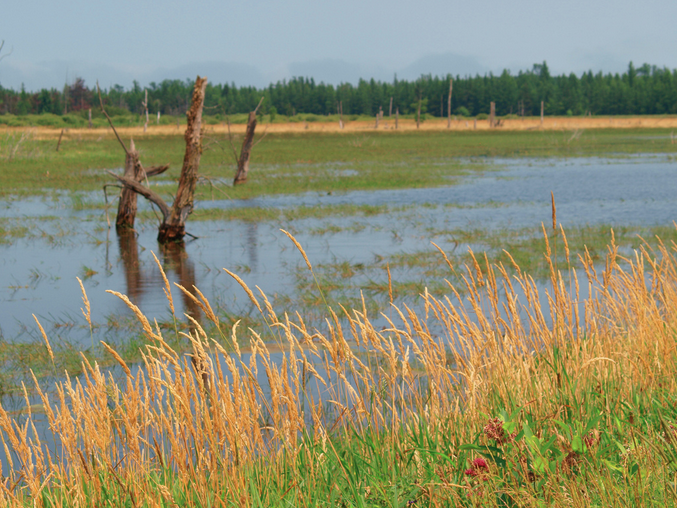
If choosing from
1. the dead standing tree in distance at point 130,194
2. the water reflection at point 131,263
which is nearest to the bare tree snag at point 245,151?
the dead standing tree in distance at point 130,194

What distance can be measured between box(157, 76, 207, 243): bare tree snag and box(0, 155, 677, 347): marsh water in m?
0.39

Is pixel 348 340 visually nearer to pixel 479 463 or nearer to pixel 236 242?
pixel 479 463

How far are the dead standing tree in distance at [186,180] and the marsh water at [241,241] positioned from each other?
41 cm

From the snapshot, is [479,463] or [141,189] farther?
[141,189]

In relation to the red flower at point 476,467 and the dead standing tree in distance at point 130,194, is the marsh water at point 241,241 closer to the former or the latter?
the dead standing tree in distance at point 130,194

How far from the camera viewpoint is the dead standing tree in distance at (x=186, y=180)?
13102 millimetres

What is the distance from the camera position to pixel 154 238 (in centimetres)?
1451

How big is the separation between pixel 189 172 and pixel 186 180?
0.19m

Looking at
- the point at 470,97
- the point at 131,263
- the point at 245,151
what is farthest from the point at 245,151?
the point at 470,97

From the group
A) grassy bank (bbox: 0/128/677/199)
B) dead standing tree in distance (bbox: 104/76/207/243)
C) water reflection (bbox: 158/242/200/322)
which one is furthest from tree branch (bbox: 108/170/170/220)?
grassy bank (bbox: 0/128/677/199)

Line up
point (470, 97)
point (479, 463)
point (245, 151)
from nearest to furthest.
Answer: point (479, 463) → point (245, 151) → point (470, 97)

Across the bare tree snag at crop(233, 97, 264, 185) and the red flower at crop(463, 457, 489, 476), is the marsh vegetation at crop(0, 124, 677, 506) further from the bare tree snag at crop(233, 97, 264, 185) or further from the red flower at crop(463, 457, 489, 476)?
the bare tree snag at crop(233, 97, 264, 185)

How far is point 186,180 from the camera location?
522 inches

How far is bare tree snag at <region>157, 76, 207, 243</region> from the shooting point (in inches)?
516
